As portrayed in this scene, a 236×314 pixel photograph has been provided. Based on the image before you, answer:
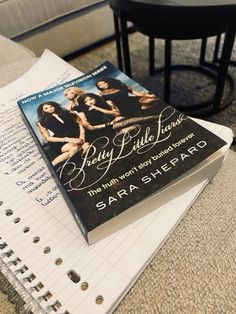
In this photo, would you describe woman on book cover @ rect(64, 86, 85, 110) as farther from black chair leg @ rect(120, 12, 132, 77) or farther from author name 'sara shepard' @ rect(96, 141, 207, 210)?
black chair leg @ rect(120, 12, 132, 77)

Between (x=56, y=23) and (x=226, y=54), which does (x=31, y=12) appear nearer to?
(x=56, y=23)

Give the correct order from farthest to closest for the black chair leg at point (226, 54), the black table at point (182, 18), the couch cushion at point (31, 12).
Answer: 1. the couch cushion at point (31, 12)
2. the black chair leg at point (226, 54)
3. the black table at point (182, 18)

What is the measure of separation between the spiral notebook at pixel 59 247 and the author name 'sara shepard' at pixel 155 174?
0.04 meters

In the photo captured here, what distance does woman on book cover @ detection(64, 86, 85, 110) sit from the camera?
1.51ft

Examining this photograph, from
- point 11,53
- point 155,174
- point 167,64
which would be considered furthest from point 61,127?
point 167,64

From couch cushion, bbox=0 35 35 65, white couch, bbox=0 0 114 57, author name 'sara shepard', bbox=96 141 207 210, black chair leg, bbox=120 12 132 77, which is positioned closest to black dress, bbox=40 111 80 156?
author name 'sara shepard', bbox=96 141 207 210

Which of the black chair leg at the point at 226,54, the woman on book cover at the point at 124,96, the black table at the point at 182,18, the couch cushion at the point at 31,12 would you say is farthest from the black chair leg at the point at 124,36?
the couch cushion at the point at 31,12

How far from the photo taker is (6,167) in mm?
435

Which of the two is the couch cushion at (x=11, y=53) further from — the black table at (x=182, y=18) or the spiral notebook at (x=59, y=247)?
the spiral notebook at (x=59, y=247)

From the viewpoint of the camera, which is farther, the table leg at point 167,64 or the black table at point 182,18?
the table leg at point 167,64

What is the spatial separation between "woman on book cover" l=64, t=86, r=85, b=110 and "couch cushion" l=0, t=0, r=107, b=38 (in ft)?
3.28

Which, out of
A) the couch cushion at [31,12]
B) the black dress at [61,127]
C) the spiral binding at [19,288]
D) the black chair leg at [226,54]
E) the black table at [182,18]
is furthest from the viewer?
the couch cushion at [31,12]

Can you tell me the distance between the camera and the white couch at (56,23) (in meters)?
1.34

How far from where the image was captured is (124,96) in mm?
462
